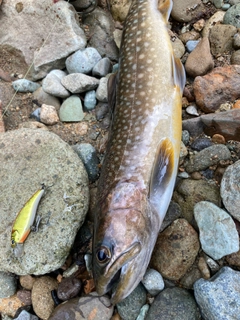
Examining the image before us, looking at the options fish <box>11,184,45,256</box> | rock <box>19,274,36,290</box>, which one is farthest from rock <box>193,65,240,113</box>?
rock <box>19,274,36,290</box>

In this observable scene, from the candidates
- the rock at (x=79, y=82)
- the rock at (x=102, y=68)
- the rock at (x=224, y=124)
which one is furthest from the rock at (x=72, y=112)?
the rock at (x=224, y=124)

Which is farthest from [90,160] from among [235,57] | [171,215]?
[235,57]

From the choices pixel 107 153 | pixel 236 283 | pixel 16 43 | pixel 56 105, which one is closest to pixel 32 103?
pixel 56 105

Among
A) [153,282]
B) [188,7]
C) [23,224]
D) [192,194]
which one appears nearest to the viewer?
[153,282]

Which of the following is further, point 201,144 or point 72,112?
point 72,112

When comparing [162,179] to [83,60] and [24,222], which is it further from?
[83,60]

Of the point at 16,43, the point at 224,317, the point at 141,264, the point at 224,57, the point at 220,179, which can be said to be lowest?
the point at 224,317

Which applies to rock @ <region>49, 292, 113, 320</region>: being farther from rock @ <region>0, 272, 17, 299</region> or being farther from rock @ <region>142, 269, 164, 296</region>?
rock @ <region>0, 272, 17, 299</region>

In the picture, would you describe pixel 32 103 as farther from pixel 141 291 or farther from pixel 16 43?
pixel 141 291
